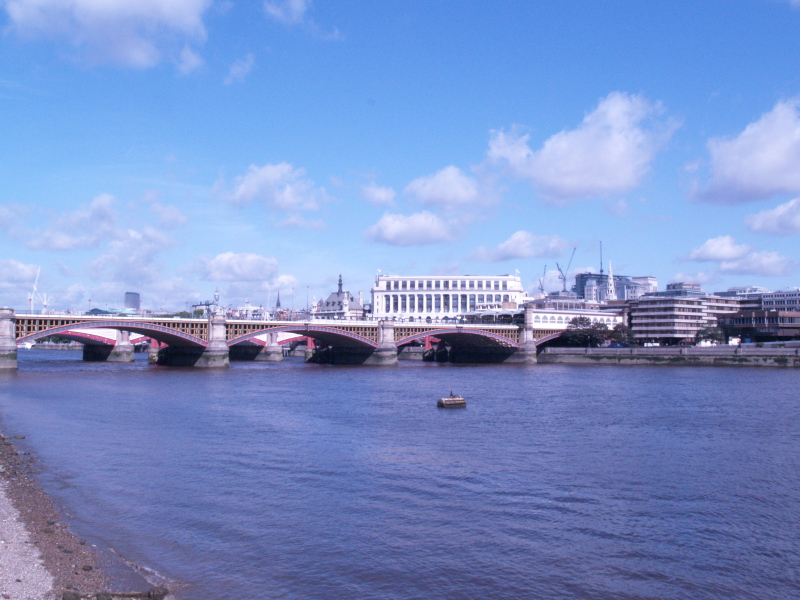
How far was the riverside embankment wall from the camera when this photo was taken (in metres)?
96.5

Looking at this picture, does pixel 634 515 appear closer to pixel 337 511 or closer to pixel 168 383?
pixel 337 511

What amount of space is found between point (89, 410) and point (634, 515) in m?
37.3

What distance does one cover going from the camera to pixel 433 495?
25547mm

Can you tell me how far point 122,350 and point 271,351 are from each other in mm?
23744

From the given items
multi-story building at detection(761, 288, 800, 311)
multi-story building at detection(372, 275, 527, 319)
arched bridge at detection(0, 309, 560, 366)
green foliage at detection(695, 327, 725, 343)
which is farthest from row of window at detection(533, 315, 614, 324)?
multi-story building at detection(761, 288, 800, 311)

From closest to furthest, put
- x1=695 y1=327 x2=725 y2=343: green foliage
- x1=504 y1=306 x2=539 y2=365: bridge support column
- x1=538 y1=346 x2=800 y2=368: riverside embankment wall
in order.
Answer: x1=538 y1=346 x2=800 y2=368: riverside embankment wall < x1=504 y1=306 x2=539 y2=365: bridge support column < x1=695 y1=327 x2=725 y2=343: green foliage

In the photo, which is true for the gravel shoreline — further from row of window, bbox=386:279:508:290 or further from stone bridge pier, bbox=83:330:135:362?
row of window, bbox=386:279:508:290

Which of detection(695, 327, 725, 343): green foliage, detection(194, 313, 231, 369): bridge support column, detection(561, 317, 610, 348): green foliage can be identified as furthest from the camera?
detection(695, 327, 725, 343): green foliage

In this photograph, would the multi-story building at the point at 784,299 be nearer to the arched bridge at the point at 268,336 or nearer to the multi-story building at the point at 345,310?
the arched bridge at the point at 268,336

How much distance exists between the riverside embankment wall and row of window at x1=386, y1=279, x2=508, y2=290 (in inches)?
2270

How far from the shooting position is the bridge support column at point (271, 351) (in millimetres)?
124625

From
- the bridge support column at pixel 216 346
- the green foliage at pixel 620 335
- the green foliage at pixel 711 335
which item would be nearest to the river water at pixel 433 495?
the bridge support column at pixel 216 346

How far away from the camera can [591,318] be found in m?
142

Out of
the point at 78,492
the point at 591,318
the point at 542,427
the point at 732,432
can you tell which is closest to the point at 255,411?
the point at 542,427
